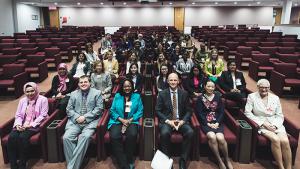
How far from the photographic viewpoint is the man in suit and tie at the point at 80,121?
3.31 m

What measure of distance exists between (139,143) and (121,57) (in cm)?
449

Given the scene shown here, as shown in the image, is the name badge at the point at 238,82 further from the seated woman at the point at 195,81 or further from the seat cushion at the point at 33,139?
the seat cushion at the point at 33,139

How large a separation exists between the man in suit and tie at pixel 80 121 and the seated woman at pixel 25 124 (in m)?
0.40

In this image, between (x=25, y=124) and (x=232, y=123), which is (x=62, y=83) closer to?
(x=25, y=124)

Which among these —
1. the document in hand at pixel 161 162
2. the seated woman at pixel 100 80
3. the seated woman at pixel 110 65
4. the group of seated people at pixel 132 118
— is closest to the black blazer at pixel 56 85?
the seated woman at pixel 100 80

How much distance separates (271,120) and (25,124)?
340 centimetres

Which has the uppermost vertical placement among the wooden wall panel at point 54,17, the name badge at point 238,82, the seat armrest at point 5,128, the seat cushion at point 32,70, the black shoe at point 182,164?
the wooden wall panel at point 54,17

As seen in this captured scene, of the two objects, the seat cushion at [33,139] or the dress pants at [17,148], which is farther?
the seat cushion at [33,139]

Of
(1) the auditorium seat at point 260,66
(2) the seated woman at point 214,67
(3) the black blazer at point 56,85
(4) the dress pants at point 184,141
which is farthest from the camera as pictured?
(1) the auditorium seat at point 260,66

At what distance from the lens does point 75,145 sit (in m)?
3.40

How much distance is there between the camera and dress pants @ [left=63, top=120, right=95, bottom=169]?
3.26 metres

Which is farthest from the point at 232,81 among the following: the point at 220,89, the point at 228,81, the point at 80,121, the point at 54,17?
the point at 54,17

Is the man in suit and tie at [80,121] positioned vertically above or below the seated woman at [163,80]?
below

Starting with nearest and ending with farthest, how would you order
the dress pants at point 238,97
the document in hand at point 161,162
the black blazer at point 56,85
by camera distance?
the document in hand at point 161,162, the dress pants at point 238,97, the black blazer at point 56,85
